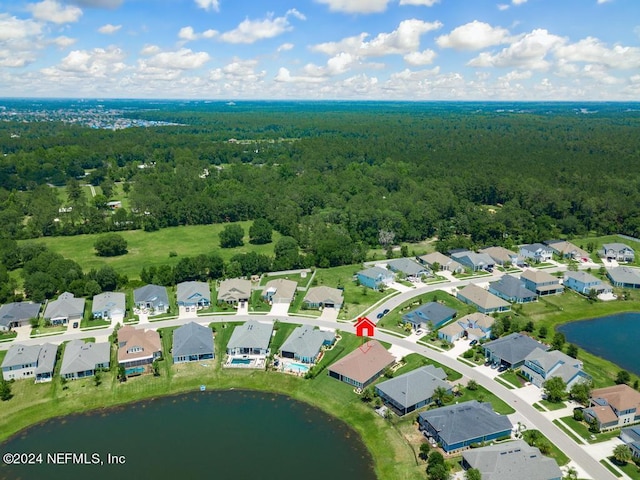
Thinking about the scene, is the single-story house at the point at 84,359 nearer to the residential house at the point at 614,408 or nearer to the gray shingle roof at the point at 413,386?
the gray shingle roof at the point at 413,386

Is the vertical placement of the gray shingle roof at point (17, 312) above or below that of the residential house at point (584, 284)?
above

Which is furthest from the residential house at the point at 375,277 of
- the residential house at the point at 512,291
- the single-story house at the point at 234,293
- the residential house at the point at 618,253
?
the residential house at the point at 618,253

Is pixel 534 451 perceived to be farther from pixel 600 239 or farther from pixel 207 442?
pixel 600 239

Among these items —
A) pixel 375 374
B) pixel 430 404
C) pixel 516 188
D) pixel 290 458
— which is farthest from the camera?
pixel 516 188

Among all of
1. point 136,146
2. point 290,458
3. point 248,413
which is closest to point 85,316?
point 248,413

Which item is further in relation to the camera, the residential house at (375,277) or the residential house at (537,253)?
the residential house at (537,253)
